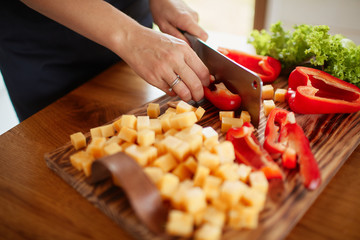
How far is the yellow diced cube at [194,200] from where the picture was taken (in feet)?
3.56

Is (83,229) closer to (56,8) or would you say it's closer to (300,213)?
(300,213)

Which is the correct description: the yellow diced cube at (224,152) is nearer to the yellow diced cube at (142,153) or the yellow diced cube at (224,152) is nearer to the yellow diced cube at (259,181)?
the yellow diced cube at (259,181)

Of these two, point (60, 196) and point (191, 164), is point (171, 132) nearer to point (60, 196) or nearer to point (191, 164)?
point (191, 164)

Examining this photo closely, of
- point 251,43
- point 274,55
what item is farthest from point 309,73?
point 251,43

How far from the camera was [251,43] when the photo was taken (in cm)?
240

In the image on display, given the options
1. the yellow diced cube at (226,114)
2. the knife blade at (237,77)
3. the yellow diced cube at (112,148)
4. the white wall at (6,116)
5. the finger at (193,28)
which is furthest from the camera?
the white wall at (6,116)

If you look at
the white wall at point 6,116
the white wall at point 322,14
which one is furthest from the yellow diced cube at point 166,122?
the white wall at point 322,14

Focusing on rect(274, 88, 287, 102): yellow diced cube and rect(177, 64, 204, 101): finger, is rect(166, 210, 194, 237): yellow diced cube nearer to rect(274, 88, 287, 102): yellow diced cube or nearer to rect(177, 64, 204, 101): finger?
rect(177, 64, 204, 101): finger

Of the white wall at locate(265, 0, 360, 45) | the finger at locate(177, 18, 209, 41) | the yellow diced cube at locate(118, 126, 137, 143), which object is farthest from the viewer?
the white wall at locate(265, 0, 360, 45)

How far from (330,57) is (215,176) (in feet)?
4.09

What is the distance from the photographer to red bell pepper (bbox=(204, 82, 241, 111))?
175cm

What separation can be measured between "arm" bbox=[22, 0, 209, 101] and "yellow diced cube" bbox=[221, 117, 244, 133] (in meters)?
0.29

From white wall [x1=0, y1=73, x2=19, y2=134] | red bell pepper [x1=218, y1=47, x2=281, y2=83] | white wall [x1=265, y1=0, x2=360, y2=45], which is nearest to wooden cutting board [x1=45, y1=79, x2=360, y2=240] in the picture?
red bell pepper [x1=218, y1=47, x2=281, y2=83]

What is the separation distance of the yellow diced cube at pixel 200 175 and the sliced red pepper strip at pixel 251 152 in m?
0.26
